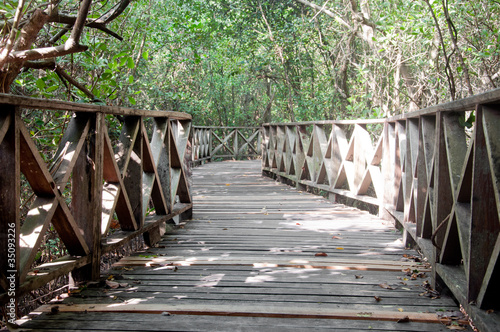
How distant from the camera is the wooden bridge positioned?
184 cm

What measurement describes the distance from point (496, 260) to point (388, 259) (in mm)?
1566

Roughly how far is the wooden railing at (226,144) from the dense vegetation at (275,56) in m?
0.81

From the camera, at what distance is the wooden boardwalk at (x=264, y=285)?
2.10 m

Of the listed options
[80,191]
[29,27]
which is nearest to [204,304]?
[80,191]

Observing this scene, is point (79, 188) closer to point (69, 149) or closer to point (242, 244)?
point (69, 149)

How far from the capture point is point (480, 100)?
5.85 ft

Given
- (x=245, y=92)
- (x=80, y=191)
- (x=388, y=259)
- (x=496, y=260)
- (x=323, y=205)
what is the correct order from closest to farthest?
(x=496, y=260) < (x=80, y=191) < (x=388, y=259) < (x=323, y=205) < (x=245, y=92)

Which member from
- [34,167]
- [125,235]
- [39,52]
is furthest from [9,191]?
[125,235]

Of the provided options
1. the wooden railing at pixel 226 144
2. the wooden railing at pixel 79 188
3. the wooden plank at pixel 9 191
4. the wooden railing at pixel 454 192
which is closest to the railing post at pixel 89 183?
the wooden railing at pixel 79 188

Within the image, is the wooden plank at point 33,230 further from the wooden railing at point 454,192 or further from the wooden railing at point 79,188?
the wooden railing at point 454,192

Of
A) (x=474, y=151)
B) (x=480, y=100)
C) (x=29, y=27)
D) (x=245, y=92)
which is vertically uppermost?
(x=245, y=92)

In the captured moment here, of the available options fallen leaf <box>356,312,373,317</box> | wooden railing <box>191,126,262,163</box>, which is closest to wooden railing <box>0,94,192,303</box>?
fallen leaf <box>356,312,373,317</box>

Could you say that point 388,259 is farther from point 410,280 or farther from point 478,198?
point 478,198

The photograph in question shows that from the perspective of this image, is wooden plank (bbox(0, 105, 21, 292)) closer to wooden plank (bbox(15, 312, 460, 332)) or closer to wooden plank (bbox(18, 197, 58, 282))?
wooden plank (bbox(18, 197, 58, 282))
